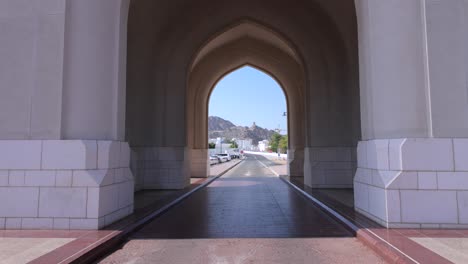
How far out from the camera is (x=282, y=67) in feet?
67.8

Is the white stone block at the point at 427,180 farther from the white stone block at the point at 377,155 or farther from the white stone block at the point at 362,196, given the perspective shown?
the white stone block at the point at 362,196

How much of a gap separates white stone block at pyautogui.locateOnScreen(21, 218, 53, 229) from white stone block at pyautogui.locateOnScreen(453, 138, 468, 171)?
24.5 ft

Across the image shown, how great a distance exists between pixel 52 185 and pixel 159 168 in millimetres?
7136

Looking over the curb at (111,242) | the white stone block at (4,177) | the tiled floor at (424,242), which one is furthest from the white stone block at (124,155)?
the tiled floor at (424,242)

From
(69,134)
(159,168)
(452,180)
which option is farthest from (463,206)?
(159,168)

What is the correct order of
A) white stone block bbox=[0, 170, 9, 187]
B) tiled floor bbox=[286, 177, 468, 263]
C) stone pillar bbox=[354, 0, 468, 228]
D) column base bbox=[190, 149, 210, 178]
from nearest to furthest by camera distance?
1. tiled floor bbox=[286, 177, 468, 263]
2. stone pillar bbox=[354, 0, 468, 228]
3. white stone block bbox=[0, 170, 9, 187]
4. column base bbox=[190, 149, 210, 178]

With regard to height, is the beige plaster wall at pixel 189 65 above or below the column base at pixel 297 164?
above

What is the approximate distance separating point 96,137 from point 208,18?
31.1ft

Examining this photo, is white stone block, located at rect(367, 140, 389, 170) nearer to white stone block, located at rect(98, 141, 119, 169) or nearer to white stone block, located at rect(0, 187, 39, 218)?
white stone block, located at rect(98, 141, 119, 169)

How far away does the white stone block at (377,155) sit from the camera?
6.46 m

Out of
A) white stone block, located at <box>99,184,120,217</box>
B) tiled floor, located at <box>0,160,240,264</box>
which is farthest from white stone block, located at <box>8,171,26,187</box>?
white stone block, located at <box>99,184,120,217</box>

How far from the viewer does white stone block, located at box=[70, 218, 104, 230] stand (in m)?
6.21

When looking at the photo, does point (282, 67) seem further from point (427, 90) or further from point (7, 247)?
point (7, 247)

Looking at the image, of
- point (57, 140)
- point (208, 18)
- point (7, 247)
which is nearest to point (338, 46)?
point (208, 18)
